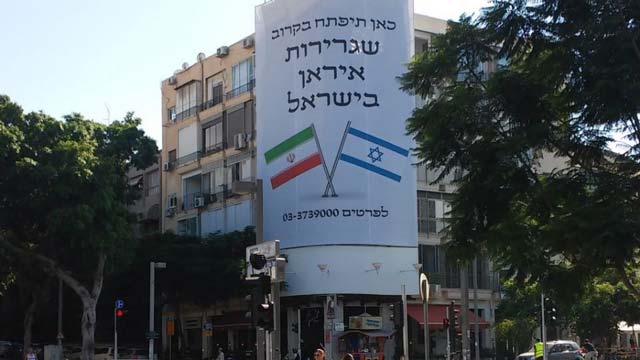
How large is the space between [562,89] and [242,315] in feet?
139

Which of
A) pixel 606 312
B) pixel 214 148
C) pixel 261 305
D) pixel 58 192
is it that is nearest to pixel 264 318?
pixel 261 305

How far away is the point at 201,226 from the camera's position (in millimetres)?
58375

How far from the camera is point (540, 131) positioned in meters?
11.7

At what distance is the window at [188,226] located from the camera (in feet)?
194

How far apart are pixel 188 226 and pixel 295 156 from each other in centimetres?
1396

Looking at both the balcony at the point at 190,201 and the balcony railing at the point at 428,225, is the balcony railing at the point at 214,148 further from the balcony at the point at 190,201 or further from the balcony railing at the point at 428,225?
the balcony railing at the point at 428,225

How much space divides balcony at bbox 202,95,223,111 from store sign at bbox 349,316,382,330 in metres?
18.2

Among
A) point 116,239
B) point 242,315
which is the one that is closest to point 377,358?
point 242,315

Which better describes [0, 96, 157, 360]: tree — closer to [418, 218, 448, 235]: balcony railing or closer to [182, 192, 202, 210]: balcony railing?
[182, 192, 202, 210]: balcony railing

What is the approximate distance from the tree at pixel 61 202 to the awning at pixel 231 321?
954 centimetres

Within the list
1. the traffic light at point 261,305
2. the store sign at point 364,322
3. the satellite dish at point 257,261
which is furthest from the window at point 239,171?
the traffic light at point 261,305

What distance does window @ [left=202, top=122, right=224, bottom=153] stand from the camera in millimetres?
57375

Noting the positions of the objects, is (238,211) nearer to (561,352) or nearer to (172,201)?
(172,201)

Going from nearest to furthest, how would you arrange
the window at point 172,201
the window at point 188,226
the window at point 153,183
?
1. the window at point 188,226
2. the window at point 172,201
3. the window at point 153,183
